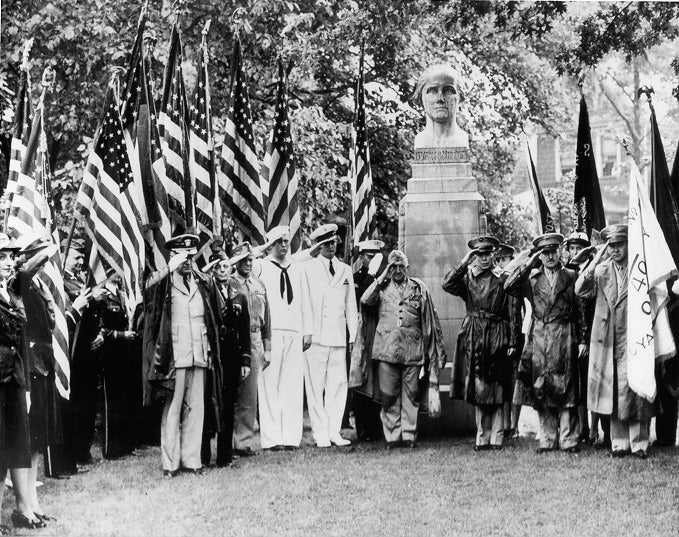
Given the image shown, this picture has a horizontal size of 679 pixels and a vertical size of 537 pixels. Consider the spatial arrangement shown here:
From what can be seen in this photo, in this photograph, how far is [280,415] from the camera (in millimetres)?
11180

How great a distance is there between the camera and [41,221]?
9.77m

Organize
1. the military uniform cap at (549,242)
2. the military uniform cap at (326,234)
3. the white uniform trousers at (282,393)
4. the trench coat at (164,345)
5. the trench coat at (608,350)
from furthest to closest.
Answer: the military uniform cap at (326,234) → the white uniform trousers at (282,393) → the military uniform cap at (549,242) → the trench coat at (608,350) → the trench coat at (164,345)

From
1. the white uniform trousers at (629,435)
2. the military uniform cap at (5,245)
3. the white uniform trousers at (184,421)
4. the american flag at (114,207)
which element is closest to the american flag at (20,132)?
the american flag at (114,207)

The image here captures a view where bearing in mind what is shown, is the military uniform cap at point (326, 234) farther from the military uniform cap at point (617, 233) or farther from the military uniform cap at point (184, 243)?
the military uniform cap at point (617, 233)

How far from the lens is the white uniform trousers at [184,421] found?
9.54 meters

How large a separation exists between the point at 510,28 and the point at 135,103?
201 inches

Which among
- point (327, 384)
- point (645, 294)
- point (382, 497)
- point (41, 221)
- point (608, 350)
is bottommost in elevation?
point (382, 497)

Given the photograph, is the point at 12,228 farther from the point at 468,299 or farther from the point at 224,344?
the point at 468,299

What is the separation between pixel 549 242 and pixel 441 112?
106 inches

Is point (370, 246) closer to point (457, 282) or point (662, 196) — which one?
→ point (457, 282)

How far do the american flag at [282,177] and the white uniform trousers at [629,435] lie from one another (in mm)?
4451

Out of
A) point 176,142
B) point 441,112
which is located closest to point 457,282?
point 441,112

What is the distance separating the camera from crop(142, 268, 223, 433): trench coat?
9.43 m

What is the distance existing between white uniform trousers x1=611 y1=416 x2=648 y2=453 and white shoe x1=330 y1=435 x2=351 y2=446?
2667 millimetres
